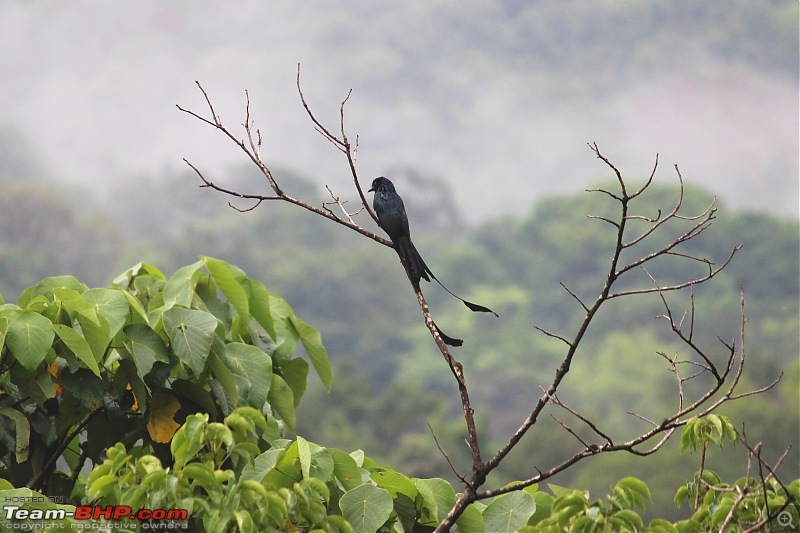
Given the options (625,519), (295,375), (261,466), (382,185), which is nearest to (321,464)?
(261,466)

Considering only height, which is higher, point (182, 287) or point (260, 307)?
point (260, 307)

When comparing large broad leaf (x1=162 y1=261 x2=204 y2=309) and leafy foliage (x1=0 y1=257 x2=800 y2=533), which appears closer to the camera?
leafy foliage (x1=0 y1=257 x2=800 y2=533)

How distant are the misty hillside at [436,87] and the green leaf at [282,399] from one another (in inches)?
3539

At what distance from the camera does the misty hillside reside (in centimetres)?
9681

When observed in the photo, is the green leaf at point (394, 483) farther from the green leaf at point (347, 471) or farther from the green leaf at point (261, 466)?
the green leaf at point (261, 466)

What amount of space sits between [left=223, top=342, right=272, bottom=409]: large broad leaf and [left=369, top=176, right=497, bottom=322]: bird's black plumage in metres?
0.54

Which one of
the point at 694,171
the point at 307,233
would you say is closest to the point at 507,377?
the point at 307,233

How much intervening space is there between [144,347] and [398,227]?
4.05 ft

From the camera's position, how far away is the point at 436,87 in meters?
115

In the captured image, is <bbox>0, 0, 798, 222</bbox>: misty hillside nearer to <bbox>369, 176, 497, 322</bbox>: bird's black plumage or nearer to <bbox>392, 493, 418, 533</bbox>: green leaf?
<bbox>369, 176, 497, 322</bbox>: bird's black plumage

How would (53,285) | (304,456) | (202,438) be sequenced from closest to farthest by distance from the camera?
(202,438) → (304,456) → (53,285)

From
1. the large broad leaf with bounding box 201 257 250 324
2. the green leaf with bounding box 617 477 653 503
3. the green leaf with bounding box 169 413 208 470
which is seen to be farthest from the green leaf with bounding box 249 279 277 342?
the green leaf with bounding box 617 477 653 503

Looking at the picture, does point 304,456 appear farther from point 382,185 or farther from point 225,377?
→ point 382,185

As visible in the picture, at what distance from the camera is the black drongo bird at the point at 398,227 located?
3342 millimetres
